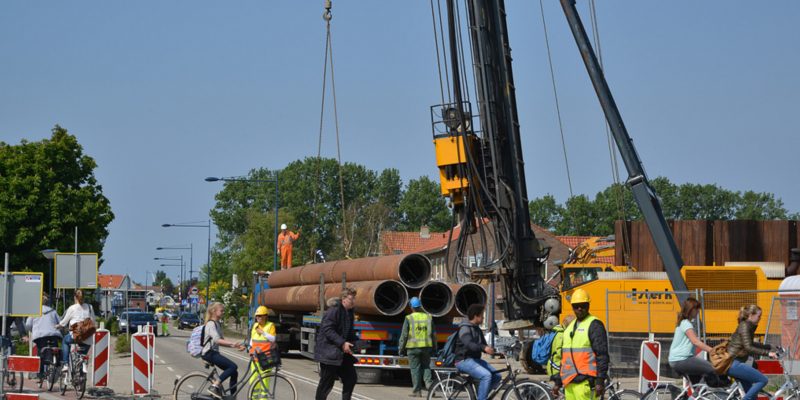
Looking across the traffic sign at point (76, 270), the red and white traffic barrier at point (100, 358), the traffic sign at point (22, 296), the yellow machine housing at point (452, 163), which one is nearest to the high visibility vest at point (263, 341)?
the traffic sign at point (22, 296)

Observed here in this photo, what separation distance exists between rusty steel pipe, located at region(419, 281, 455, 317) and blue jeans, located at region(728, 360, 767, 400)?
359 inches

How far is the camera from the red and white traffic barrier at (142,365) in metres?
16.6

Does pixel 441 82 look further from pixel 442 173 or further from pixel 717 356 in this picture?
pixel 717 356

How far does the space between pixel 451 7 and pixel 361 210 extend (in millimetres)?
80071

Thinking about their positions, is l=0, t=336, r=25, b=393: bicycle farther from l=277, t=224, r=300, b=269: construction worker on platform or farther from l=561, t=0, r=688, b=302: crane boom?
l=277, t=224, r=300, b=269: construction worker on platform

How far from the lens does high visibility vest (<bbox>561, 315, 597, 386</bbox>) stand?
1006cm

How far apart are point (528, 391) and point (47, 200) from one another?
129ft

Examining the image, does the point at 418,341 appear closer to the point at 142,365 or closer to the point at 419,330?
the point at 419,330

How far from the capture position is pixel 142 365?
1667 cm

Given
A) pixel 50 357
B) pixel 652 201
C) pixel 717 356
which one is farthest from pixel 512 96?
pixel 717 356

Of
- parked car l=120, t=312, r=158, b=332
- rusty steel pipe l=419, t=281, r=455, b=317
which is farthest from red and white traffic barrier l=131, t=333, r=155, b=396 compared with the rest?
parked car l=120, t=312, r=158, b=332

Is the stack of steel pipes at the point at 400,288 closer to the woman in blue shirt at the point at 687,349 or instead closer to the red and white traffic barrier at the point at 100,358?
the red and white traffic barrier at the point at 100,358

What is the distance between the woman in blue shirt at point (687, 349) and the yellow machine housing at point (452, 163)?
39.0 ft

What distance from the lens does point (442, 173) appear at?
963 inches
